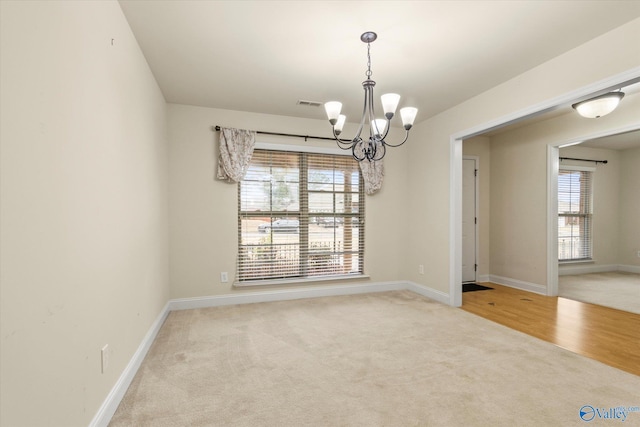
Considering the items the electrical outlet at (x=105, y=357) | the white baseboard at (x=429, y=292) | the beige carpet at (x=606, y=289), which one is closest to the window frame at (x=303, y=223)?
the white baseboard at (x=429, y=292)

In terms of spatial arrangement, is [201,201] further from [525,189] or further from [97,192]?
[525,189]

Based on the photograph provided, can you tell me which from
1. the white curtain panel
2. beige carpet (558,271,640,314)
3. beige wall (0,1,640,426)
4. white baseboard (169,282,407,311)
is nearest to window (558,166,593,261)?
beige carpet (558,271,640,314)

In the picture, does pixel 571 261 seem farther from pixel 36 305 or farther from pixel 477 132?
pixel 36 305

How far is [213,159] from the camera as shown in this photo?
13.6 feet

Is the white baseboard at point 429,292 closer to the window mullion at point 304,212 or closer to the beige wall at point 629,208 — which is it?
the window mullion at point 304,212

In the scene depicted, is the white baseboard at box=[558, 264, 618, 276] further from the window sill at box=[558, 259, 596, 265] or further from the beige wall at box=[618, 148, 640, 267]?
the beige wall at box=[618, 148, 640, 267]

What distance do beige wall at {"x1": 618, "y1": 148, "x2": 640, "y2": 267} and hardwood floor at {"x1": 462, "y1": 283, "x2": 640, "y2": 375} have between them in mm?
3763

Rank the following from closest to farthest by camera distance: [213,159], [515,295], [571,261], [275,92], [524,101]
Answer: [524,101]
[275,92]
[213,159]
[515,295]
[571,261]

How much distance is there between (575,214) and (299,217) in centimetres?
596

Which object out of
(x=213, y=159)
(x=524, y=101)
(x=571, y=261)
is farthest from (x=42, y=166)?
(x=571, y=261)

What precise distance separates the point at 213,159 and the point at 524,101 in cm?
367

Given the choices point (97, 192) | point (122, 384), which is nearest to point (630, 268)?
point (122, 384)

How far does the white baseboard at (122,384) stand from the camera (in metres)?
1.74

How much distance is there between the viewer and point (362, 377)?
7.58ft
